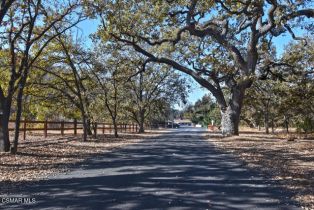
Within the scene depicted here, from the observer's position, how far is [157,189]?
898 cm

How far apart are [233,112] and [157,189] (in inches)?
926

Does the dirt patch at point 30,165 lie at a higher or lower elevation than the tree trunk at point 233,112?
lower

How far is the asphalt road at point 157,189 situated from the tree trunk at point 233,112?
61.8 ft

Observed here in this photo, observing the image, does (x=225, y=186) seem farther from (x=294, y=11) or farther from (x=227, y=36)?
(x=227, y=36)

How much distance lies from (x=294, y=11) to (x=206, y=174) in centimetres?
1100

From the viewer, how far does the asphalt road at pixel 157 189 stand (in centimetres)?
750

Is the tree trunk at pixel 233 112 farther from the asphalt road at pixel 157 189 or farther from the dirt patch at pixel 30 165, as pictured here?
the asphalt road at pixel 157 189

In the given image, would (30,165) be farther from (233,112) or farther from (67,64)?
(233,112)

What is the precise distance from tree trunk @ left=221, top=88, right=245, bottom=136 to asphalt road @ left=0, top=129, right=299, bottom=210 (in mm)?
18840

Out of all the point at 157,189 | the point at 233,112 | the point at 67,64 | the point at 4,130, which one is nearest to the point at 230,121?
the point at 233,112

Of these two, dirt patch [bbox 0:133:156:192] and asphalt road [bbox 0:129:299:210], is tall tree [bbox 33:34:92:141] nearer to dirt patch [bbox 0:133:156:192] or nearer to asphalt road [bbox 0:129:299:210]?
dirt patch [bbox 0:133:156:192]

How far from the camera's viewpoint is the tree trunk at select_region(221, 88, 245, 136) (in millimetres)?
31359

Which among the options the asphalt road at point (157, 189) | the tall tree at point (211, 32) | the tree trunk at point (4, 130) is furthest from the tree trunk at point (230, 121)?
the asphalt road at point (157, 189)

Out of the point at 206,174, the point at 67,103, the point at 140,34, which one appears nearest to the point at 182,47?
the point at 140,34
